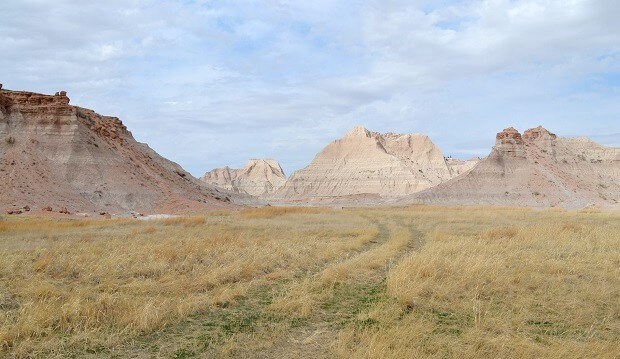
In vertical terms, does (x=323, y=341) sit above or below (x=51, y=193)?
below

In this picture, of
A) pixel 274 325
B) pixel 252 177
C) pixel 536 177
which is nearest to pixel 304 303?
pixel 274 325

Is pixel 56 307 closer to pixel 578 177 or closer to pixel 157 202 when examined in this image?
pixel 157 202

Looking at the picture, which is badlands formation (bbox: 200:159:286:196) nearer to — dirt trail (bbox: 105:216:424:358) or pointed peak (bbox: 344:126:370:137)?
pointed peak (bbox: 344:126:370:137)

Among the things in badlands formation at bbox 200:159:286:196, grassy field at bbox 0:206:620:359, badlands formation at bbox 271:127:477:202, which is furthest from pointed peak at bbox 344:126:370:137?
grassy field at bbox 0:206:620:359

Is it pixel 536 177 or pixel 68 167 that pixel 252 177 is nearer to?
pixel 536 177

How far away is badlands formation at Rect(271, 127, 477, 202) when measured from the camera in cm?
11188

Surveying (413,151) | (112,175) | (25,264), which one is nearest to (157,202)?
(112,175)

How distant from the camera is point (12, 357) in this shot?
6.34 meters

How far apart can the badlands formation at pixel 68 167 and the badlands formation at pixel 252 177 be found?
367 ft

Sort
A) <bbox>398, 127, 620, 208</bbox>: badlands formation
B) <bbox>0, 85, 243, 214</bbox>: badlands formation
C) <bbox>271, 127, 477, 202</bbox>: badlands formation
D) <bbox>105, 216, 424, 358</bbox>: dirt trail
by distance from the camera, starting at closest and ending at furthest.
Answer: <bbox>105, 216, 424, 358</bbox>: dirt trail → <bbox>0, 85, 243, 214</bbox>: badlands formation → <bbox>398, 127, 620, 208</bbox>: badlands formation → <bbox>271, 127, 477, 202</bbox>: badlands formation

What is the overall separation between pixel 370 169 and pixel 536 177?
46540mm

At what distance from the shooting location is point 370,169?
11931 centimetres

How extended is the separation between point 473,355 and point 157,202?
4568 centimetres

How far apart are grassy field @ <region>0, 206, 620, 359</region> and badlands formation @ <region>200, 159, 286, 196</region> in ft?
504
